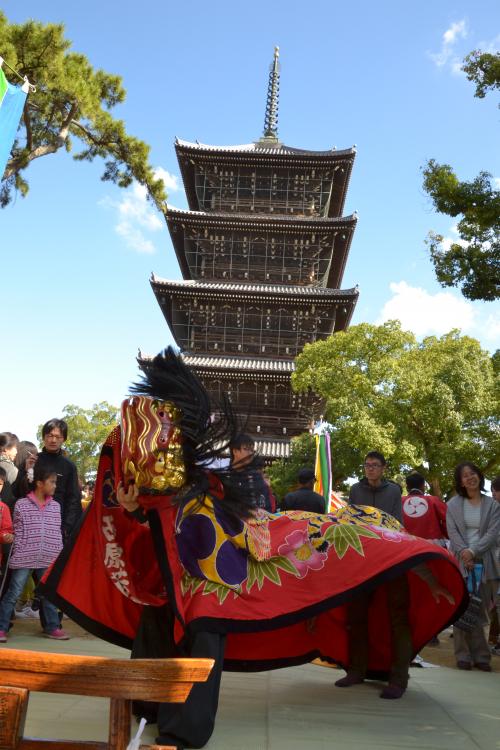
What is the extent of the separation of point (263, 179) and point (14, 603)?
23456mm

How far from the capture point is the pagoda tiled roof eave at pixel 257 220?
2473 cm

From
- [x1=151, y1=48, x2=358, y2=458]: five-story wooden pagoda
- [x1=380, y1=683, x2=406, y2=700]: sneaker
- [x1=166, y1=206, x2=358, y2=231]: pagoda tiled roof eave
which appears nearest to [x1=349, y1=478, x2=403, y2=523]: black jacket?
[x1=380, y1=683, x2=406, y2=700]: sneaker

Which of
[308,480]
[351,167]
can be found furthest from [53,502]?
[351,167]

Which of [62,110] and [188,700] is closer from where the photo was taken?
[188,700]

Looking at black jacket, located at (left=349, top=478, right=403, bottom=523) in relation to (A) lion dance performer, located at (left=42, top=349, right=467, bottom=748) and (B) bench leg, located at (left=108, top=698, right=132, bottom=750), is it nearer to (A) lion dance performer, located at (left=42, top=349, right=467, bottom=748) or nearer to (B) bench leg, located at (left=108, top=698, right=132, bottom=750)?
(A) lion dance performer, located at (left=42, top=349, right=467, bottom=748)

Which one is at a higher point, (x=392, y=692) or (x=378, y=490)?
(x=378, y=490)

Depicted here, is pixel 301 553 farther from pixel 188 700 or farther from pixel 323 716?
pixel 188 700

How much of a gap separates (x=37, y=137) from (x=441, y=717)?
13.6m

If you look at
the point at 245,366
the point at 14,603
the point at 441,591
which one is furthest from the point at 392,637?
the point at 245,366

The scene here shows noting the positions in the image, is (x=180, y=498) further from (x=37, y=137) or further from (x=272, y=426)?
(x=272, y=426)

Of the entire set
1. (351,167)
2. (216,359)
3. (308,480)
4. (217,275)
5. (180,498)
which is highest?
(351,167)

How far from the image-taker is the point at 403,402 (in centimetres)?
2172

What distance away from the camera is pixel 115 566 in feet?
10.5

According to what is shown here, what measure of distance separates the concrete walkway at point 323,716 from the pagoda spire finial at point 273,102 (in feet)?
91.2
